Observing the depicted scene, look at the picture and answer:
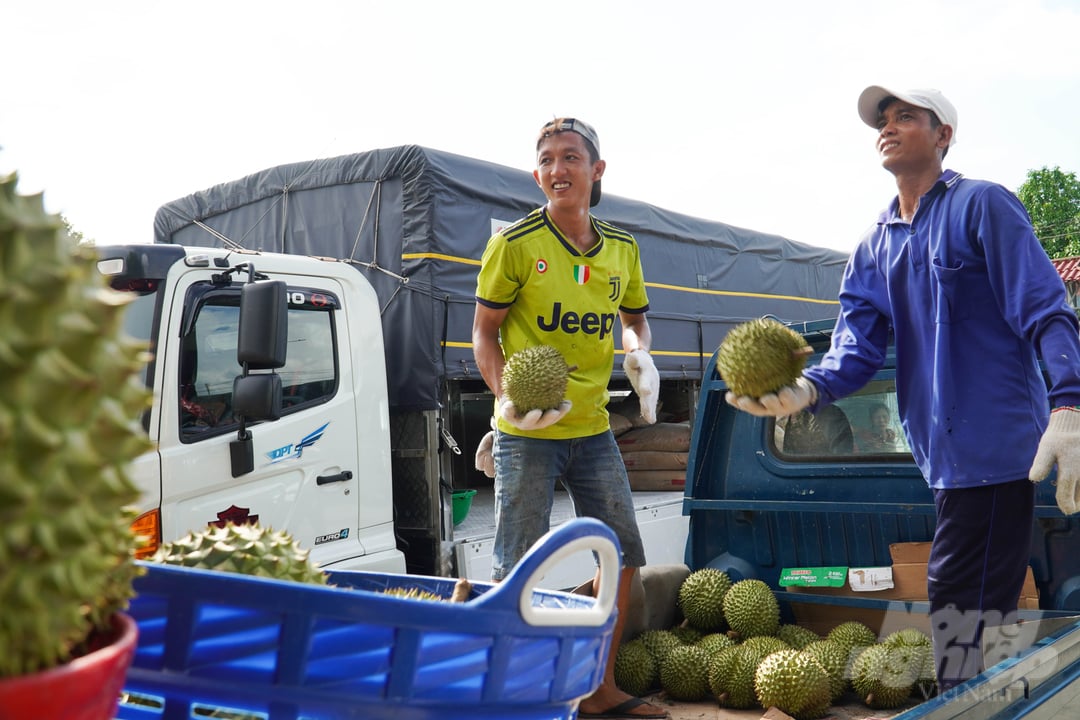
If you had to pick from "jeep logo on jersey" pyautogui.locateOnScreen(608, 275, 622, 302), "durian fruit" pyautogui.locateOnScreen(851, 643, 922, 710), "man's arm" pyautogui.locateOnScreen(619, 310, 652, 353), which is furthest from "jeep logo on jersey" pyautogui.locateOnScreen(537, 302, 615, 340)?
"durian fruit" pyautogui.locateOnScreen(851, 643, 922, 710)

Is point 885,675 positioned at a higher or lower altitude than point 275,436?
lower

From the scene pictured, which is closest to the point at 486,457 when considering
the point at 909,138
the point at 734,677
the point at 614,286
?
the point at 614,286

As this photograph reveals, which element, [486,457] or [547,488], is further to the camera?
[486,457]

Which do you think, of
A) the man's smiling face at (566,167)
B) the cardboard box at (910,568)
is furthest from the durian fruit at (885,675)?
the man's smiling face at (566,167)

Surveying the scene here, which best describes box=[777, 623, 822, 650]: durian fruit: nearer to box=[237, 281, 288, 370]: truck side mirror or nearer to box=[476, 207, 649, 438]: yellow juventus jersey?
box=[476, 207, 649, 438]: yellow juventus jersey

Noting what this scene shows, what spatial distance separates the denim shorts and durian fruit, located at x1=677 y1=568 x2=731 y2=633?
14.6 inches

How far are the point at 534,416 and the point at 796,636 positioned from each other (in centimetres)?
143

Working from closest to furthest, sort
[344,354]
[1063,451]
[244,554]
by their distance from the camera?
[244,554] → [1063,451] → [344,354]

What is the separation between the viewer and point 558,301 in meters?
3.42

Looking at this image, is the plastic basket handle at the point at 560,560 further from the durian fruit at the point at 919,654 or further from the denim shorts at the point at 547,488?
the durian fruit at the point at 919,654

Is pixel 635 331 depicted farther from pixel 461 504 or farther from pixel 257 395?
pixel 461 504

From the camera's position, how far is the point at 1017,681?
1943 mm

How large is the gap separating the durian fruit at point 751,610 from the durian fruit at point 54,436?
3030 millimetres

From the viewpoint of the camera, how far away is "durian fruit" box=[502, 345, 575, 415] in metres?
3.10
